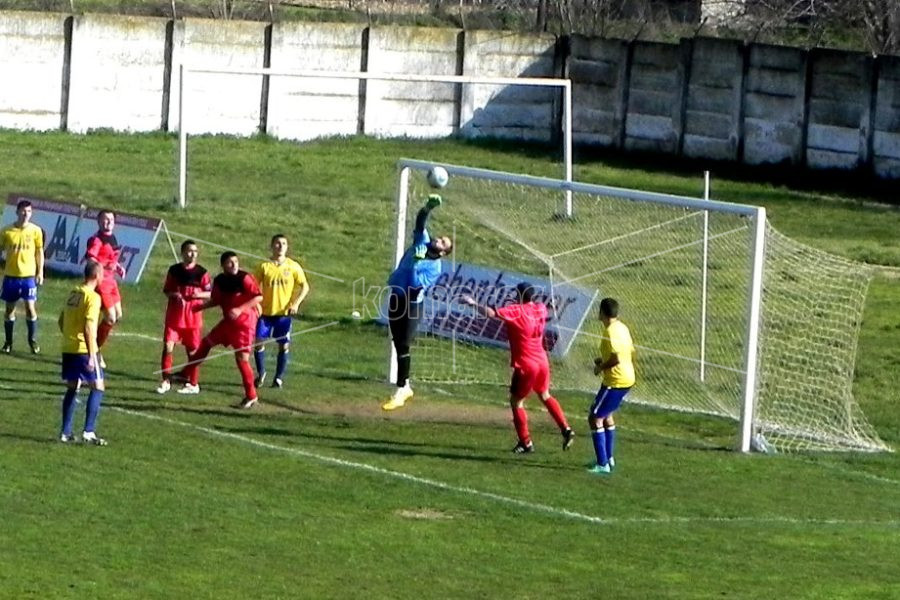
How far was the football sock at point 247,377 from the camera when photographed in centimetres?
1972

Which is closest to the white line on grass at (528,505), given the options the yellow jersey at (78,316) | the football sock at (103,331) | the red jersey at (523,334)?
the red jersey at (523,334)

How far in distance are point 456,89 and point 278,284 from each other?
867 inches

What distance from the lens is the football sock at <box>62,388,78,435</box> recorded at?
55.9 feet

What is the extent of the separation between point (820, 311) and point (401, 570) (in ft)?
34.9

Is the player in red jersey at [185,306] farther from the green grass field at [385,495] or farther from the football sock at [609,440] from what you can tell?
the football sock at [609,440]

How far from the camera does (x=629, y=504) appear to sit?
54.4 ft

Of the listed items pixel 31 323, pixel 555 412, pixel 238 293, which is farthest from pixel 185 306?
pixel 555 412

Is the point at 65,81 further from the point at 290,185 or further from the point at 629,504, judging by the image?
the point at 629,504

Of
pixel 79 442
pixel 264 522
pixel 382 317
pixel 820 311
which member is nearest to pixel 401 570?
pixel 264 522

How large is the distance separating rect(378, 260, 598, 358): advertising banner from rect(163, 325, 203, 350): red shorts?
3.49 meters

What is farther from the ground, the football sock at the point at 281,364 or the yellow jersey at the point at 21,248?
the yellow jersey at the point at 21,248

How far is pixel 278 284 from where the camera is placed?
835 inches

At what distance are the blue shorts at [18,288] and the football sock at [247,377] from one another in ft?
12.7

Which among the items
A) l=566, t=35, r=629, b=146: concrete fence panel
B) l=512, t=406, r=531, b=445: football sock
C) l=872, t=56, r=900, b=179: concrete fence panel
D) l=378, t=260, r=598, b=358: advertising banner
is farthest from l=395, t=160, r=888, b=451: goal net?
l=566, t=35, r=629, b=146: concrete fence panel
